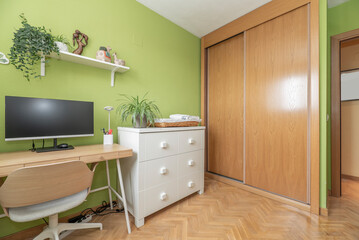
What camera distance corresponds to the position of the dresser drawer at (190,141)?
76.3 inches

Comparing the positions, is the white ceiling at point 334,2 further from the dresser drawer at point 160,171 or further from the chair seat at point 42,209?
the chair seat at point 42,209

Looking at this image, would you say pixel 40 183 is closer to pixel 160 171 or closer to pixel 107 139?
pixel 107 139

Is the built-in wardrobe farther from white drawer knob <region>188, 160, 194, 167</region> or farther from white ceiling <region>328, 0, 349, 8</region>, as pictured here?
white drawer knob <region>188, 160, 194, 167</region>

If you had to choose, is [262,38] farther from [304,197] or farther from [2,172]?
[2,172]

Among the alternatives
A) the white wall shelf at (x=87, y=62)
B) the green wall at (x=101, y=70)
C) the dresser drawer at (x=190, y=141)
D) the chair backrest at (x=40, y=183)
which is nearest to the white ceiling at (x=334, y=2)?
the green wall at (x=101, y=70)

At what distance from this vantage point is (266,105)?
2137mm

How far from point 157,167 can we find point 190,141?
0.55 m

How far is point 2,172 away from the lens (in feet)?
3.12

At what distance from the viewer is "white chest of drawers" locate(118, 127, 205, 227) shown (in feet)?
5.10

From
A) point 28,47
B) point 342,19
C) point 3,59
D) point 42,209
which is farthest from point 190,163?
point 342,19

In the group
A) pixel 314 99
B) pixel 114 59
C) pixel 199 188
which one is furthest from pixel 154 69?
pixel 314 99

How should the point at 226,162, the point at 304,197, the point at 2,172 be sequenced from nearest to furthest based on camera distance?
the point at 2,172 < the point at 304,197 < the point at 226,162

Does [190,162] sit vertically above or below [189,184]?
above

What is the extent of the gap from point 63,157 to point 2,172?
298 millimetres
